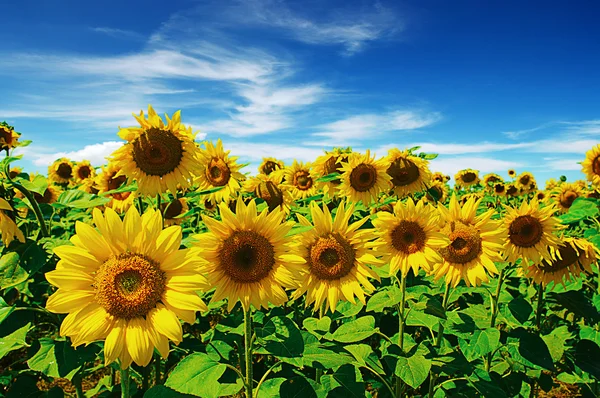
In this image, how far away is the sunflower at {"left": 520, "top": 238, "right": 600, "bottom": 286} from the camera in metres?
4.22

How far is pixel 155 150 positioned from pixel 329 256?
1.81 m

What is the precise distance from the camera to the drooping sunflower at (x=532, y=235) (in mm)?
4094

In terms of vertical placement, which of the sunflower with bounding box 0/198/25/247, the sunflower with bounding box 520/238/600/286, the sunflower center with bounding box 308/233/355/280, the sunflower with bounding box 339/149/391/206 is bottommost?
the sunflower with bounding box 520/238/600/286

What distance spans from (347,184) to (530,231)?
1.90m

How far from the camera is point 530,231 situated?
13.5 ft

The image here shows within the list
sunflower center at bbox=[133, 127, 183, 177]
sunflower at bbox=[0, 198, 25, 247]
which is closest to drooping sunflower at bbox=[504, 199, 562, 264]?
sunflower center at bbox=[133, 127, 183, 177]

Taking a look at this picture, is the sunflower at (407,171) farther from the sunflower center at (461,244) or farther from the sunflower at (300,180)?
the sunflower center at (461,244)

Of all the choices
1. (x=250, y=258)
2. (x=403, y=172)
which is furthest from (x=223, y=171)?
(x=250, y=258)

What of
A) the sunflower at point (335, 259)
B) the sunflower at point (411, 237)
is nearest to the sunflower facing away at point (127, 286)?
the sunflower at point (335, 259)

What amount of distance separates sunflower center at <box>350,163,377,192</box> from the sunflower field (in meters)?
0.02

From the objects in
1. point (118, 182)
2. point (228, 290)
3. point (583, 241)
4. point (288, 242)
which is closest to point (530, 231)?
point (583, 241)

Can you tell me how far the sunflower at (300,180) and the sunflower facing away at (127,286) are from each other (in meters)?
4.27

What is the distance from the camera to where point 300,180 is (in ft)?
21.3

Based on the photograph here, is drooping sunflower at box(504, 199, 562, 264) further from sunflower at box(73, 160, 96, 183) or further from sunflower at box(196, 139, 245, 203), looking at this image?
sunflower at box(73, 160, 96, 183)
